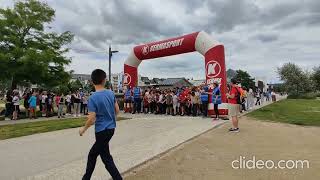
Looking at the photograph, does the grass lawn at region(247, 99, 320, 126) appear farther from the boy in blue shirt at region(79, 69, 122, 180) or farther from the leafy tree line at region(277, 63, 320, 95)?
the leafy tree line at region(277, 63, 320, 95)

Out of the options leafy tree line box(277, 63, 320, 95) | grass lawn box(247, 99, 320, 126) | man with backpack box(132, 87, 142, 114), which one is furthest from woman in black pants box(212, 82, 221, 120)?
leafy tree line box(277, 63, 320, 95)

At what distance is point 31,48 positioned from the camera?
24.6 metres

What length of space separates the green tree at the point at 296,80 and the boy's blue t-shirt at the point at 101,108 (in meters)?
66.9

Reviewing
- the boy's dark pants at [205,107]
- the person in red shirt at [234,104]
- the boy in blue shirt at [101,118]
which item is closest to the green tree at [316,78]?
the boy's dark pants at [205,107]

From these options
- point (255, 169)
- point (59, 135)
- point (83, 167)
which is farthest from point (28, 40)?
point (255, 169)

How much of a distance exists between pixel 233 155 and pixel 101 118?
389 cm

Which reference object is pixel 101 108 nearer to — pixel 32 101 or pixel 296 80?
pixel 32 101

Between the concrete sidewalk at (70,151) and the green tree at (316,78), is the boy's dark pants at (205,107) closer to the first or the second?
the concrete sidewalk at (70,151)

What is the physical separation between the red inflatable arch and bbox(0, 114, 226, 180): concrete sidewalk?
211 inches

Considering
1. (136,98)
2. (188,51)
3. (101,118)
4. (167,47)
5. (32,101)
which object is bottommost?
(101,118)

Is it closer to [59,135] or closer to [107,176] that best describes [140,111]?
[59,135]

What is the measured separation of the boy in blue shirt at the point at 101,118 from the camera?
5.77m

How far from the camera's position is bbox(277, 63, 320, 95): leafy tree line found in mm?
69500

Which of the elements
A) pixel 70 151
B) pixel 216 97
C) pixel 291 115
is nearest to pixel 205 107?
pixel 216 97
